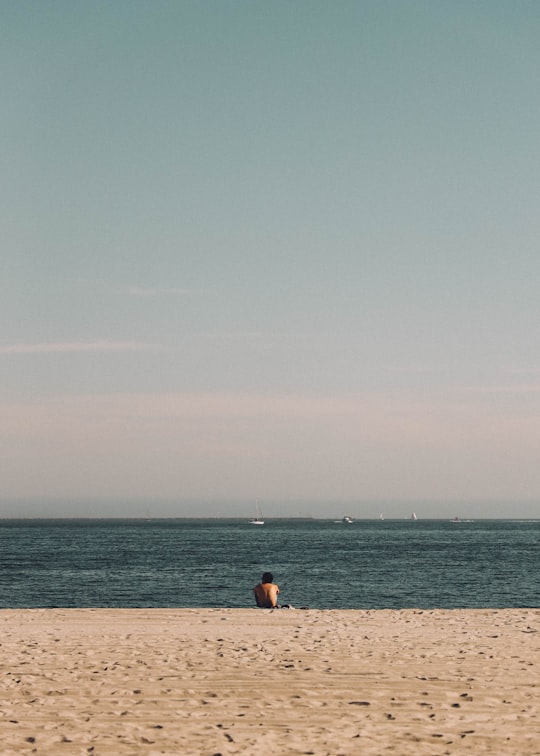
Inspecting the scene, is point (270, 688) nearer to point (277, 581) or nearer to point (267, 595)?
point (267, 595)

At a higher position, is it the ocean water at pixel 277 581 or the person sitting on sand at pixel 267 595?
the person sitting on sand at pixel 267 595

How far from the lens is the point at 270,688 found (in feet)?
37.9

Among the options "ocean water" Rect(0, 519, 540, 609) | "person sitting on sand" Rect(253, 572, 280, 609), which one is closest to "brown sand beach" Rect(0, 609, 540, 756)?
"person sitting on sand" Rect(253, 572, 280, 609)

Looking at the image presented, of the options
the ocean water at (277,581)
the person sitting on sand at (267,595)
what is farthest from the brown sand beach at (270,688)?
the ocean water at (277,581)

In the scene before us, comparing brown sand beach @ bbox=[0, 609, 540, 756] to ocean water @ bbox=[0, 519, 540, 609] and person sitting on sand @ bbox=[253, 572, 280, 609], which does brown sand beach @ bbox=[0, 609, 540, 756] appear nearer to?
person sitting on sand @ bbox=[253, 572, 280, 609]

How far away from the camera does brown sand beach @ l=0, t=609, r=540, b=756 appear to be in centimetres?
921

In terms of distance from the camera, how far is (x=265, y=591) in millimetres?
21078

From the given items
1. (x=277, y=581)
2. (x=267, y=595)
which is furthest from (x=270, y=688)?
(x=277, y=581)

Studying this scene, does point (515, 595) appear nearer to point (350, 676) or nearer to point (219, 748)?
point (350, 676)

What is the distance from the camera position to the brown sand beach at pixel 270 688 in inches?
363

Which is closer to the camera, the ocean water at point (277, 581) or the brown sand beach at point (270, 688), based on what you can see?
the brown sand beach at point (270, 688)

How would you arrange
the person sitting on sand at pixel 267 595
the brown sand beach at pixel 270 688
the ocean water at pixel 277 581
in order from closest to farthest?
the brown sand beach at pixel 270 688 → the person sitting on sand at pixel 267 595 → the ocean water at pixel 277 581

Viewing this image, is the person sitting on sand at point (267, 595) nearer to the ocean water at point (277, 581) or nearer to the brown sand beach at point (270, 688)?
the brown sand beach at point (270, 688)

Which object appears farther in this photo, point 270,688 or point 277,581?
point 277,581
